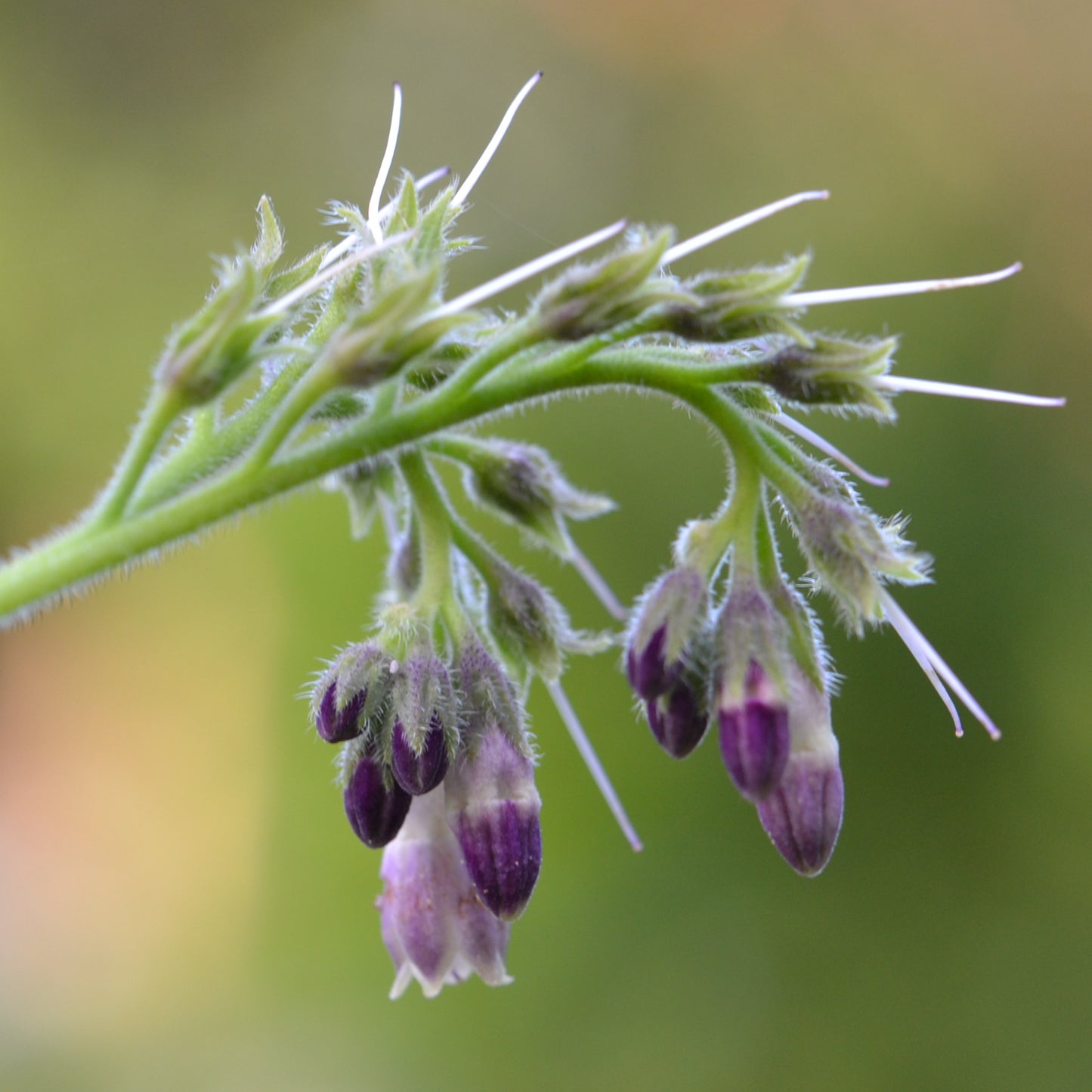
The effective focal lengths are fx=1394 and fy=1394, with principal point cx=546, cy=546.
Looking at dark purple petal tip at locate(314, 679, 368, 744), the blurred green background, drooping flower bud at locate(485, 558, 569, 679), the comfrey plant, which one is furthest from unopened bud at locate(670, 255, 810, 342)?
the blurred green background

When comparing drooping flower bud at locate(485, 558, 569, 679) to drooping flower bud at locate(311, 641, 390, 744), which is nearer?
drooping flower bud at locate(311, 641, 390, 744)

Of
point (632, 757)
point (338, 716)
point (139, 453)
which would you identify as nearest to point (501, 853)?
point (338, 716)

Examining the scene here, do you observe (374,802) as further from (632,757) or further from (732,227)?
(632,757)

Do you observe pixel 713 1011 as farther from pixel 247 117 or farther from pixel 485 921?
pixel 247 117

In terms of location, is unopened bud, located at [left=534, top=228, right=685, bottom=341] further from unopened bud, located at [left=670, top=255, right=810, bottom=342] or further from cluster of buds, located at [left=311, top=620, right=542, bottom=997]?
cluster of buds, located at [left=311, top=620, right=542, bottom=997]

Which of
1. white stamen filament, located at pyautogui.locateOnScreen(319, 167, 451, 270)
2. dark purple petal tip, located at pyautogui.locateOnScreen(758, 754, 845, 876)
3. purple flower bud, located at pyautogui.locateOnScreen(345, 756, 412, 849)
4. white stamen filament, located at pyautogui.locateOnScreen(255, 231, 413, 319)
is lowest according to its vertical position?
dark purple petal tip, located at pyautogui.locateOnScreen(758, 754, 845, 876)

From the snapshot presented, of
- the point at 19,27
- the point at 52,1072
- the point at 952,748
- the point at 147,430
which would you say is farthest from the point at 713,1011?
the point at 19,27

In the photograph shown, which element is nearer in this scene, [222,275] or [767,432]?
[222,275]
